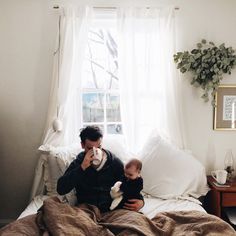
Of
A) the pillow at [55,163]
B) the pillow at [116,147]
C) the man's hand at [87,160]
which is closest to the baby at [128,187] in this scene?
the man's hand at [87,160]

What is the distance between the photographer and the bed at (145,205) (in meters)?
1.69

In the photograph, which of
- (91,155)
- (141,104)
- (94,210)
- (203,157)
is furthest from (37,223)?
(203,157)

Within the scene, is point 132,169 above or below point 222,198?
above

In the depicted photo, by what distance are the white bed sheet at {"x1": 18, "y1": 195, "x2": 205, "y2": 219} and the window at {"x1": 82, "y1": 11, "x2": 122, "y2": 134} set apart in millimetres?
835

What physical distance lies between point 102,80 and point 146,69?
1.48 feet

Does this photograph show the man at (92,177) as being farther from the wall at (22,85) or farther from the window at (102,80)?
the wall at (22,85)

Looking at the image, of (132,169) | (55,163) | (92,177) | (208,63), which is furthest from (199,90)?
(55,163)

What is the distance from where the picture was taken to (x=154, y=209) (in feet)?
7.33

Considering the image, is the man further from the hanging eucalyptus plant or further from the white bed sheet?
the hanging eucalyptus plant

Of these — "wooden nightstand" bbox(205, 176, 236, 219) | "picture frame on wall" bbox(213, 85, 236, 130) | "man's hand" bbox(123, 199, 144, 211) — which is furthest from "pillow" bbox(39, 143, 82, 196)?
"picture frame on wall" bbox(213, 85, 236, 130)

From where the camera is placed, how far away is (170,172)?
254cm

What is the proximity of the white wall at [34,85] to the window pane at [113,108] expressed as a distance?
0.61m

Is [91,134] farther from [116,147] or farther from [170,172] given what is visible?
[170,172]

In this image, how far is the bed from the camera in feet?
5.54
